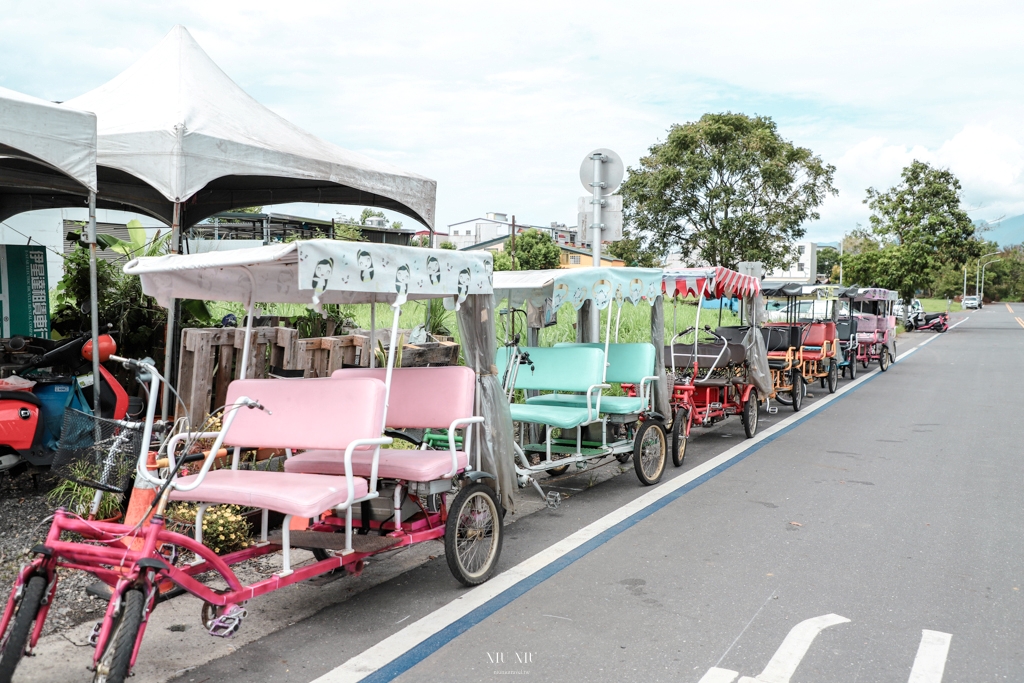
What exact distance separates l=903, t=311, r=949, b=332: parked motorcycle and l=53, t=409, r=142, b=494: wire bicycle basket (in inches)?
1646

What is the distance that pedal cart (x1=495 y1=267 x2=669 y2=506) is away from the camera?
24.9ft

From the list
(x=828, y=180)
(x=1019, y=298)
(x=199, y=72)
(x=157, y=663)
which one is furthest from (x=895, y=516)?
(x=1019, y=298)

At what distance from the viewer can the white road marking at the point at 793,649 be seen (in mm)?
3957

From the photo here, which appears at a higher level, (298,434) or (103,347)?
(103,347)

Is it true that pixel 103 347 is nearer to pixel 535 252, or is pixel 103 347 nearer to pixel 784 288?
pixel 784 288

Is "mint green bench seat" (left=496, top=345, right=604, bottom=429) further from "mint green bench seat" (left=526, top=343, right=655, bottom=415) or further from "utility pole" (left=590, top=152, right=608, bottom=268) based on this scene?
"utility pole" (left=590, top=152, right=608, bottom=268)

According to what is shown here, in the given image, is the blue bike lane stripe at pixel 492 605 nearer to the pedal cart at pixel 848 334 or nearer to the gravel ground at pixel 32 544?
the gravel ground at pixel 32 544

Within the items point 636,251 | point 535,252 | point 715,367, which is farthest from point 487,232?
point 715,367

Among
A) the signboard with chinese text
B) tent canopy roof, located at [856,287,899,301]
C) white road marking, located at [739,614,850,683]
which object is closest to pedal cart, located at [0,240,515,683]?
white road marking, located at [739,614,850,683]

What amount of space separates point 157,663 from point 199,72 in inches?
246

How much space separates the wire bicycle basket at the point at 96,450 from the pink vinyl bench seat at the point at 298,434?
2.68 ft

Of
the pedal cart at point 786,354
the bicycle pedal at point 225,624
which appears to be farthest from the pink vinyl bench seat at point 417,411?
the pedal cart at point 786,354

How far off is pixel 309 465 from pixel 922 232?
42.8 m

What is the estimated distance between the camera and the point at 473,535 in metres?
5.23
